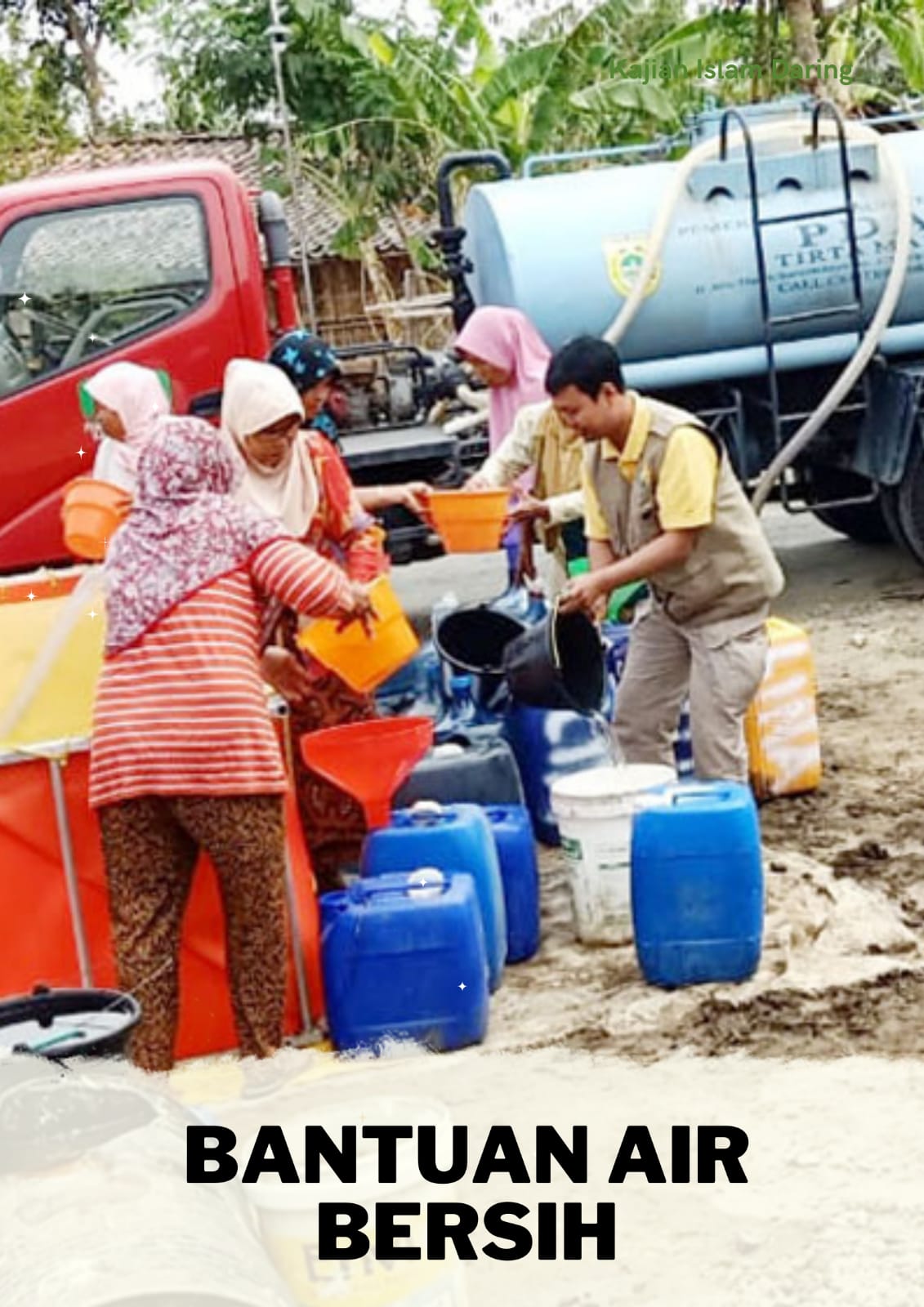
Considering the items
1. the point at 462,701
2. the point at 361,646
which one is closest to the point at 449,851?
the point at 361,646

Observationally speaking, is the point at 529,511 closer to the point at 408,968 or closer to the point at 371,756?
the point at 371,756

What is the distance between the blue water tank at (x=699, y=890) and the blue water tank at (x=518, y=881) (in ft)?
→ 1.33

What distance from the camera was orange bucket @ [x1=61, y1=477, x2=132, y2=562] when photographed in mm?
5203

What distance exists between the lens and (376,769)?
4.52m

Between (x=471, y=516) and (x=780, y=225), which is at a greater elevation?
(x=780, y=225)

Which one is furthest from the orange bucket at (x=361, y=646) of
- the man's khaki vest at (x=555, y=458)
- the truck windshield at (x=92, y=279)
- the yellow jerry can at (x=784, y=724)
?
the truck windshield at (x=92, y=279)

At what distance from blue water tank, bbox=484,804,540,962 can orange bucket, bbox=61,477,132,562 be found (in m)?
1.29

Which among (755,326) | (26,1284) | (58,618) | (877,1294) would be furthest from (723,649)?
(755,326)

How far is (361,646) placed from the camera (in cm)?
470

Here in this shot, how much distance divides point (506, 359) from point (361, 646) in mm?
2352

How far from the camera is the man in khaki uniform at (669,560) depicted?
197 inches

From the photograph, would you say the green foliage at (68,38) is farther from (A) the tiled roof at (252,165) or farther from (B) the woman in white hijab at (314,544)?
(B) the woman in white hijab at (314,544)

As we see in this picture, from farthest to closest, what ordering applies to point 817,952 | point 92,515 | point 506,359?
point 506,359
point 92,515
point 817,952

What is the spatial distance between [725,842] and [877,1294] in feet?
5.11
